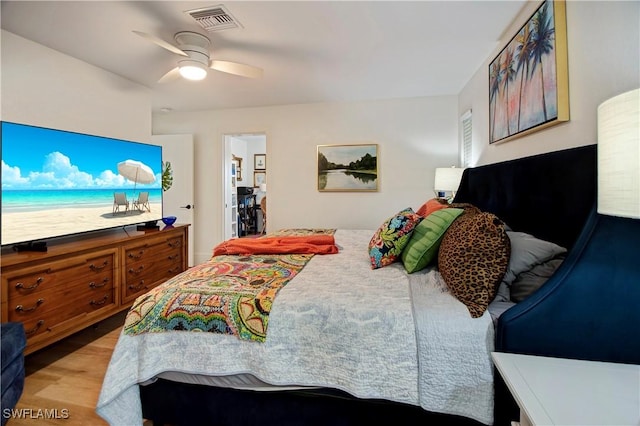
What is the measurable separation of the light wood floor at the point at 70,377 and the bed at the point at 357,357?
607 millimetres

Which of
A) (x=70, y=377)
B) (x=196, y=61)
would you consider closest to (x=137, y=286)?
(x=70, y=377)

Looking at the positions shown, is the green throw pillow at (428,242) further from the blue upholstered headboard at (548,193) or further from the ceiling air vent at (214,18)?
the ceiling air vent at (214,18)

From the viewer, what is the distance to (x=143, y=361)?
128 cm

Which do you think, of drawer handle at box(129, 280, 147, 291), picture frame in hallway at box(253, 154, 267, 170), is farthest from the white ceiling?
picture frame in hallway at box(253, 154, 267, 170)

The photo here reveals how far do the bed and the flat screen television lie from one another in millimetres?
1531

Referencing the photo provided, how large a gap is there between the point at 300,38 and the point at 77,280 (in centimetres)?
257

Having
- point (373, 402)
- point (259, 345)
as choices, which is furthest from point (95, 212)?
point (373, 402)

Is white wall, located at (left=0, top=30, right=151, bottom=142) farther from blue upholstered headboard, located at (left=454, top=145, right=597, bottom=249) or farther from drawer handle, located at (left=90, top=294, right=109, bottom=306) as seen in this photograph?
blue upholstered headboard, located at (left=454, top=145, right=597, bottom=249)

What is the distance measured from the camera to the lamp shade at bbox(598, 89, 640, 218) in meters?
0.69

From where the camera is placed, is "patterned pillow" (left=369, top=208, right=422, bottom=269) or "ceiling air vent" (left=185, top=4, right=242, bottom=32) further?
"ceiling air vent" (left=185, top=4, right=242, bottom=32)

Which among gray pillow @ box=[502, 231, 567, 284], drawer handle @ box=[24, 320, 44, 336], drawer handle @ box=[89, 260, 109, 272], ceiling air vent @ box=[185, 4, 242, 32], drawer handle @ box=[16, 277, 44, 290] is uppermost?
ceiling air vent @ box=[185, 4, 242, 32]

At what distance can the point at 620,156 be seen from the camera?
72cm

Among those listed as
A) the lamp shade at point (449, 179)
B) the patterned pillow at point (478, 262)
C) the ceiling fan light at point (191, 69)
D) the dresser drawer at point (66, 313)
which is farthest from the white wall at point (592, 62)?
the dresser drawer at point (66, 313)

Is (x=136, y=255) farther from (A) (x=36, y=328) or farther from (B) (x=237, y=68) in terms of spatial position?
(B) (x=237, y=68)
